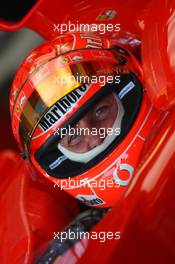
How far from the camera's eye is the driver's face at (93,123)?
109cm

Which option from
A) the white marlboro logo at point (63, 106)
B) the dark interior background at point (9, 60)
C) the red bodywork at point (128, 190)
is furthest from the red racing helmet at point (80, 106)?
the dark interior background at point (9, 60)

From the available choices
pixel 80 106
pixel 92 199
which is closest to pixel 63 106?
pixel 80 106

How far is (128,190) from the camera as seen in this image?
2.68 ft

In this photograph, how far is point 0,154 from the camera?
1410 mm

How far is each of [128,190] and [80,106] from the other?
0.29 metres

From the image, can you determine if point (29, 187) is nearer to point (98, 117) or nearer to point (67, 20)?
point (98, 117)

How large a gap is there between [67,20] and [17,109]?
0.36 metres

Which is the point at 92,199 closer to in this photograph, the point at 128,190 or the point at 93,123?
the point at 93,123

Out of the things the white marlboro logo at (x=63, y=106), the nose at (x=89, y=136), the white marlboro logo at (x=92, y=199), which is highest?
the white marlboro logo at (x=63, y=106)

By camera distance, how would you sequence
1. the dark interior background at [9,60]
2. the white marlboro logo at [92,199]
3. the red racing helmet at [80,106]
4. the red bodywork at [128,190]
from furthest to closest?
the dark interior background at [9,60] → the white marlboro logo at [92,199] → the red racing helmet at [80,106] → the red bodywork at [128,190]

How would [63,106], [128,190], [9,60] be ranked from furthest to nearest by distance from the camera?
[9,60]
[63,106]
[128,190]

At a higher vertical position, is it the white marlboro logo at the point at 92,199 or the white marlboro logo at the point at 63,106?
the white marlboro logo at the point at 63,106

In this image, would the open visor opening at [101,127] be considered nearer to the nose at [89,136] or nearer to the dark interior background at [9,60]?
the nose at [89,136]

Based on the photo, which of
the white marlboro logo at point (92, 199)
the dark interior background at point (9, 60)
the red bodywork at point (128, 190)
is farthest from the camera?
the dark interior background at point (9, 60)
